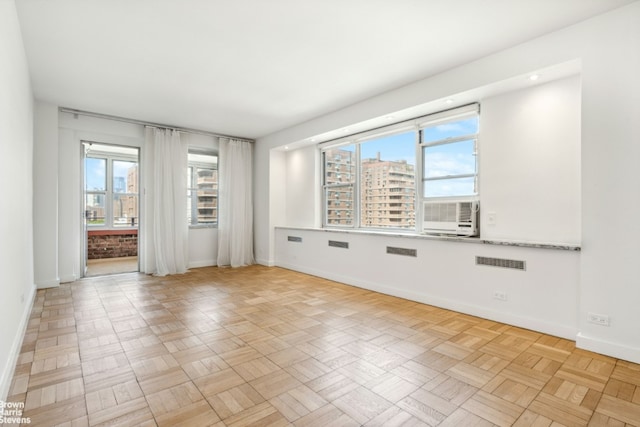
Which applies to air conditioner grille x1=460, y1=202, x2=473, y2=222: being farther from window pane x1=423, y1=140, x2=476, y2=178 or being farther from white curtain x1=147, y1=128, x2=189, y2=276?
white curtain x1=147, y1=128, x2=189, y2=276

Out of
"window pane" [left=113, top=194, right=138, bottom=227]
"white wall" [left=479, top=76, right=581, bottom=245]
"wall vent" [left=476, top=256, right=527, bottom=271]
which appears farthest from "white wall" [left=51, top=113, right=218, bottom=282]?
"white wall" [left=479, top=76, right=581, bottom=245]

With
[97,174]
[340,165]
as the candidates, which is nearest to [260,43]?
[340,165]

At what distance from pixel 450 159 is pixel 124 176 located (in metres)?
7.34

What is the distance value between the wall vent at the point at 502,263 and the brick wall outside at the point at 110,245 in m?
7.81

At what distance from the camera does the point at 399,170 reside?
473cm

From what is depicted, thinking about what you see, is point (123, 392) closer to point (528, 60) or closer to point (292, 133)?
point (528, 60)

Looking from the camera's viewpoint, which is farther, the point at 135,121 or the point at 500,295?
the point at 135,121

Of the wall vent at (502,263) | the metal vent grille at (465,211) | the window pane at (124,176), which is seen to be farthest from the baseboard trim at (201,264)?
the wall vent at (502,263)

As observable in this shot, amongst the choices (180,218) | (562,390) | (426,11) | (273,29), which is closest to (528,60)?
(426,11)

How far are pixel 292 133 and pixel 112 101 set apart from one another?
2.87 metres

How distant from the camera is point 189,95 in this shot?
437cm

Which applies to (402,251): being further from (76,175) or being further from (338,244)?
(76,175)

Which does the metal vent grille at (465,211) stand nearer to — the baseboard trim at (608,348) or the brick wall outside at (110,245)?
the baseboard trim at (608,348)

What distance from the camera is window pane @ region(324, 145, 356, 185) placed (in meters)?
5.61
